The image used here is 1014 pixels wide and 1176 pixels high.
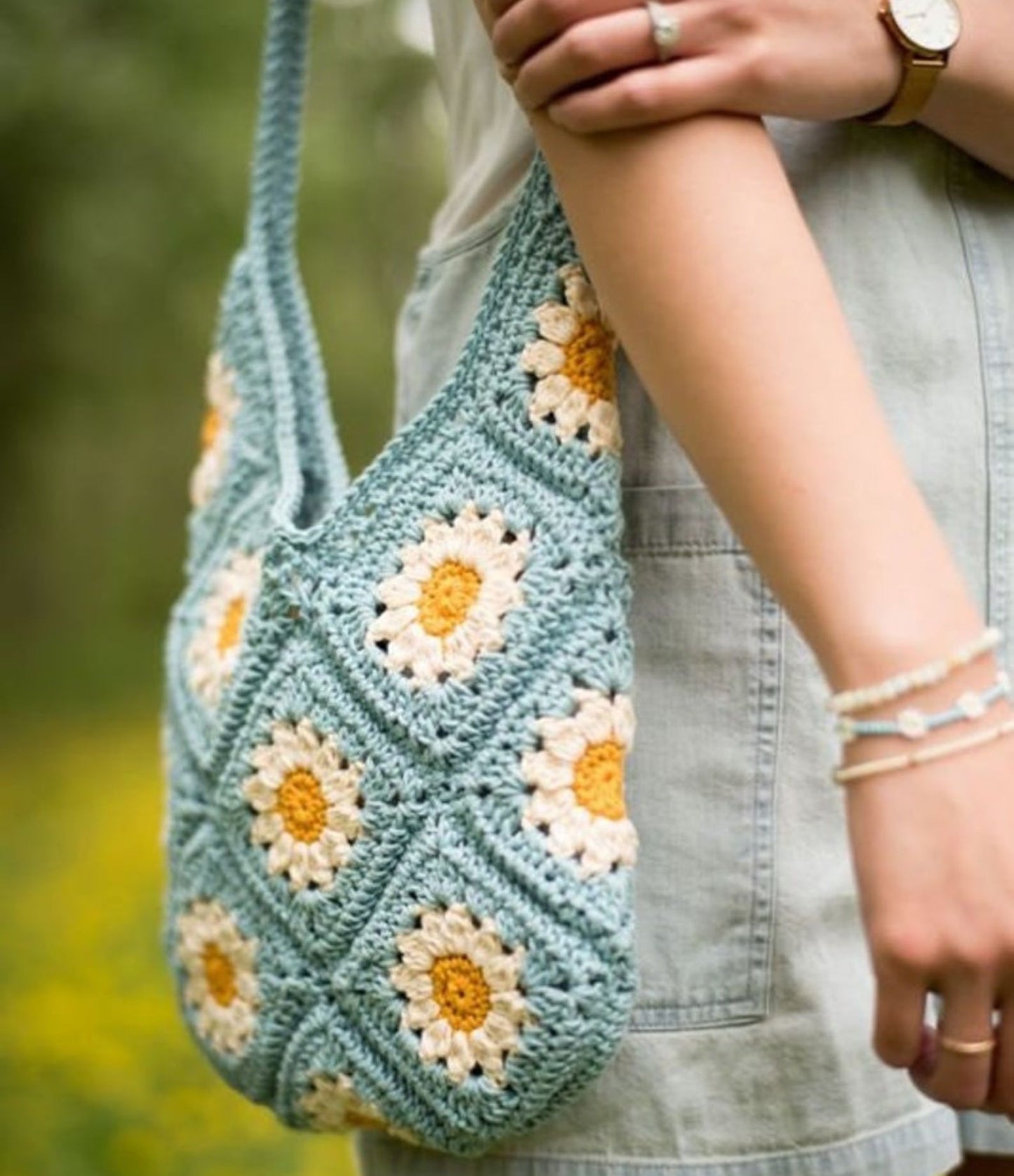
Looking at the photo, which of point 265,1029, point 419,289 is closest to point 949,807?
point 265,1029

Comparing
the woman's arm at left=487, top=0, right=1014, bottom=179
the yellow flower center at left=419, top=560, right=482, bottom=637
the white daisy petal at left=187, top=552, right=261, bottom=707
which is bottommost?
the white daisy petal at left=187, top=552, right=261, bottom=707

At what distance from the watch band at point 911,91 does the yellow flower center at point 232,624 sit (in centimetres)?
50

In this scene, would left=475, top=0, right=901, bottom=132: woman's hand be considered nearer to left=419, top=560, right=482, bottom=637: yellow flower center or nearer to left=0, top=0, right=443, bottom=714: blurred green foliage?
left=419, top=560, right=482, bottom=637: yellow flower center

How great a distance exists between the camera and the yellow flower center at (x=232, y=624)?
4.15 feet

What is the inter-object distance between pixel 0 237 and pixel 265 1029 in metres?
8.33

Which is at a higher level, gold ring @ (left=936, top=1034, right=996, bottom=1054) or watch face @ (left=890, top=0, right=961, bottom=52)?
watch face @ (left=890, top=0, right=961, bottom=52)

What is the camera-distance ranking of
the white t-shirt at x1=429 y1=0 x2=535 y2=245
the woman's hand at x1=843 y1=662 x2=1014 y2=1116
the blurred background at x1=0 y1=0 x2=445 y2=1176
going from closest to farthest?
the woman's hand at x1=843 y1=662 x2=1014 y2=1116 < the white t-shirt at x1=429 y1=0 x2=535 y2=245 < the blurred background at x1=0 y1=0 x2=445 y2=1176

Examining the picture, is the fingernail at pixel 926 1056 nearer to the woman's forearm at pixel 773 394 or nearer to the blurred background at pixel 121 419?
the woman's forearm at pixel 773 394

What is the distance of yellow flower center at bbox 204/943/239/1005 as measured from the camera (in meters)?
1.22

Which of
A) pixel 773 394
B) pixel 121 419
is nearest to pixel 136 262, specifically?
pixel 121 419

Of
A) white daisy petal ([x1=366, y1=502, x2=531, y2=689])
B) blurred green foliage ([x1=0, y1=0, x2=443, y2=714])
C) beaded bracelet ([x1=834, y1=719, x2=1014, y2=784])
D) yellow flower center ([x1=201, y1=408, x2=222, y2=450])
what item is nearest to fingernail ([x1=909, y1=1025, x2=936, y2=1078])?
beaded bracelet ([x1=834, y1=719, x2=1014, y2=784])

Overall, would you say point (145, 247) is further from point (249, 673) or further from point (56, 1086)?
point (249, 673)

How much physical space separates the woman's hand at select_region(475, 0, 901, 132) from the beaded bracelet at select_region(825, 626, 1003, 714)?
283 millimetres

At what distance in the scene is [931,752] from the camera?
2.84 feet
